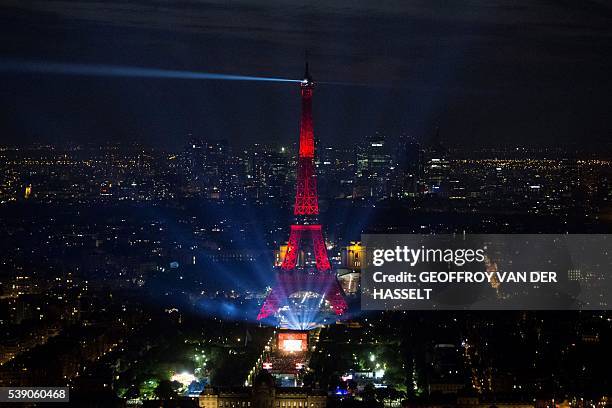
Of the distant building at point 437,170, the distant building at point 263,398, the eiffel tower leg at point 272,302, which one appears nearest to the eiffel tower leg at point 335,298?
the eiffel tower leg at point 272,302

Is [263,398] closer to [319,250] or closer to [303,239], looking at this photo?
[319,250]

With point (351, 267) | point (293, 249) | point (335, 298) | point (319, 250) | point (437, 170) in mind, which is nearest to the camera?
point (335, 298)

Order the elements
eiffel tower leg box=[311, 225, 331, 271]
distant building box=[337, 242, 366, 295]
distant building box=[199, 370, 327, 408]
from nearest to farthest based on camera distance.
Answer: distant building box=[199, 370, 327, 408] → eiffel tower leg box=[311, 225, 331, 271] → distant building box=[337, 242, 366, 295]

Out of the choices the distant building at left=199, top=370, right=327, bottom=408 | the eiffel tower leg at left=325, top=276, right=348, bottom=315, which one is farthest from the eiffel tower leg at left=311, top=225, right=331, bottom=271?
the distant building at left=199, top=370, right=327, bottom=408

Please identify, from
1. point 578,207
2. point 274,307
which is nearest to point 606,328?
point 274,307

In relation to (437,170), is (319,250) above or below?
below

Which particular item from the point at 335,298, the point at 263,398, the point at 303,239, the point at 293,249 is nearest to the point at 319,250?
the point at 293,249

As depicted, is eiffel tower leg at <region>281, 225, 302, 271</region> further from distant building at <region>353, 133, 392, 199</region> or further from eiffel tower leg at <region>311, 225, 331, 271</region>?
distant building at <region>353, 133, 392, 199</region>

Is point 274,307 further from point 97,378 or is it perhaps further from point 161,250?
point 161,250
